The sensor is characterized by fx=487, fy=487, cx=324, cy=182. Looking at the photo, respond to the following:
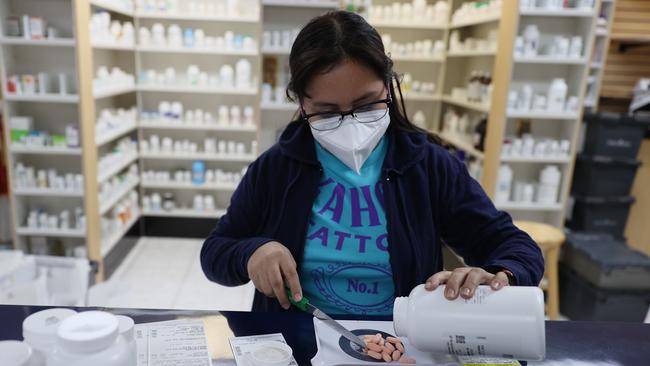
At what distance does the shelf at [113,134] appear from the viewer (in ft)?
12.1

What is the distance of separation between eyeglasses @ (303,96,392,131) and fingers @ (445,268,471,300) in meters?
0.52

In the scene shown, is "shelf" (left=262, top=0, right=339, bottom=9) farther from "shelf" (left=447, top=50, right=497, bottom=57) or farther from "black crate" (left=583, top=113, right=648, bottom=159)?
"black crate" (left=583, top=113, right=648, bottom=159)

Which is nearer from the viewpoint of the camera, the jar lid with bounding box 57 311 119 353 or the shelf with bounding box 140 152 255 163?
the jar lid with bounding box 57 311 119 353

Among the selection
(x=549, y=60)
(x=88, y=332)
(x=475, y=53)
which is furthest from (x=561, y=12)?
(x=88, y=332)

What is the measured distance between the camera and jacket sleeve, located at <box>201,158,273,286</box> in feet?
4.10

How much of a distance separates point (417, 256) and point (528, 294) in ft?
1.58

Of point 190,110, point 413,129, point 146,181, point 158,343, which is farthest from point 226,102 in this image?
point 158,343

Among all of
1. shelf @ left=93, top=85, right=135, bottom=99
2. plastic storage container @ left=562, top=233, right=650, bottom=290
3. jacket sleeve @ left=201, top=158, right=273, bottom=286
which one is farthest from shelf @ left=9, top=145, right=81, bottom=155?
plastic storage container @ left=562, top=233, right=650, bottom=290

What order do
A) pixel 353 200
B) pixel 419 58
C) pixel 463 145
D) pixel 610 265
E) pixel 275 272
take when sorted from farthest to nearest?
pixel 419 58 < pixel 463 145 < pixel 610 265 < pixel 353 200 < pixel 275 272

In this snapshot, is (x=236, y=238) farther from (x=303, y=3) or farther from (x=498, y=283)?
(x=303, y=3)

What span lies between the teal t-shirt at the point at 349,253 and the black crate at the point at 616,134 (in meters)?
3.08

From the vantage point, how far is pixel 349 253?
→ 1.32m

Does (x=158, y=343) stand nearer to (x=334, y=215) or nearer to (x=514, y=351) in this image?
(x=334, y=215)

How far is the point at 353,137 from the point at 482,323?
624mm
